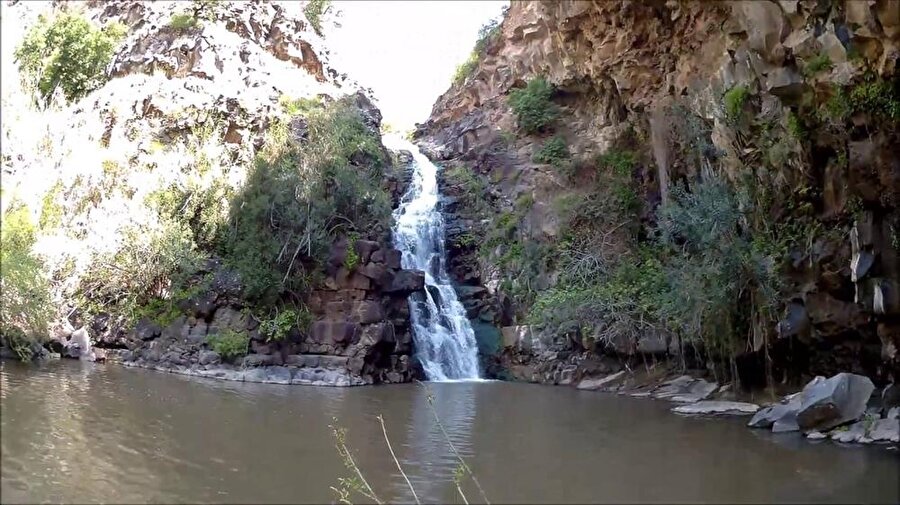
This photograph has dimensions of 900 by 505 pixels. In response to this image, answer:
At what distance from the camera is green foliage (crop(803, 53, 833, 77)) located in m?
13.3

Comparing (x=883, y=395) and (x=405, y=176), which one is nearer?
(x=883, y=395)

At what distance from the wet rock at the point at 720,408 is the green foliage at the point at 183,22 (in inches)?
1095

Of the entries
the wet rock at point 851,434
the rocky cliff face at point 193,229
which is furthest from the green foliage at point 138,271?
the wet rock at point 851,434

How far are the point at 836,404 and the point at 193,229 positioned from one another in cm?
2148

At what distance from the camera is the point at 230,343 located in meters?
22.3

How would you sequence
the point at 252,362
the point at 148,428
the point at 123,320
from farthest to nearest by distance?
the point at 123,320, the point at 252,362, the point at 148,428

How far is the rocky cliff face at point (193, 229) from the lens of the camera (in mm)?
22562

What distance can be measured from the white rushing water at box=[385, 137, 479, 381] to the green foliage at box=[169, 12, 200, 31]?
12.4m

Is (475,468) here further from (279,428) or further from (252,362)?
(252,362)

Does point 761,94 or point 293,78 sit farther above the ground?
point 293,78

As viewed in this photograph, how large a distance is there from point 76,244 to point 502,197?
1689cm

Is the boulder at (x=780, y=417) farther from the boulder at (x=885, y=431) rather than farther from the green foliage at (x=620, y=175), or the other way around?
the green foliage at (x=620, y=175)

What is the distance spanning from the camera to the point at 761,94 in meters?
17.4

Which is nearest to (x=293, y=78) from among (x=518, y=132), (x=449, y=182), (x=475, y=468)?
(x=449, y=182)
